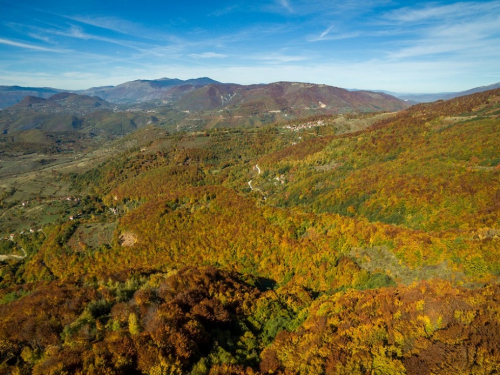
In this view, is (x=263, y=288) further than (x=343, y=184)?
No

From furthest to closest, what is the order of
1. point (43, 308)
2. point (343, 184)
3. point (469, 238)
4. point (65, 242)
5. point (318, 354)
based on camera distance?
point (343, 184) < point (65, 242) < point (469, 238) < point (43, 308) < point (318, 354)

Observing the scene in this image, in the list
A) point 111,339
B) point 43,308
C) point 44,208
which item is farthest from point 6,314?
point 44,208

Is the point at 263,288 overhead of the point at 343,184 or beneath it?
beneath

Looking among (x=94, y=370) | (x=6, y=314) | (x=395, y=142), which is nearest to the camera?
(x=94, y=370)

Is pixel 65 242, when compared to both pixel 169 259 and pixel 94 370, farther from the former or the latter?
pixel 94 370

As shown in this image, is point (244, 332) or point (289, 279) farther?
point (289, 279)

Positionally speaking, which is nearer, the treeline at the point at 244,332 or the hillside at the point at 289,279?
the treeline at the point at 244,332

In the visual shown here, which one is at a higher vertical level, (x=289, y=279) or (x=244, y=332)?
(x=244, y=332)

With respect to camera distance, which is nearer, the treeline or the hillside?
the treeline
